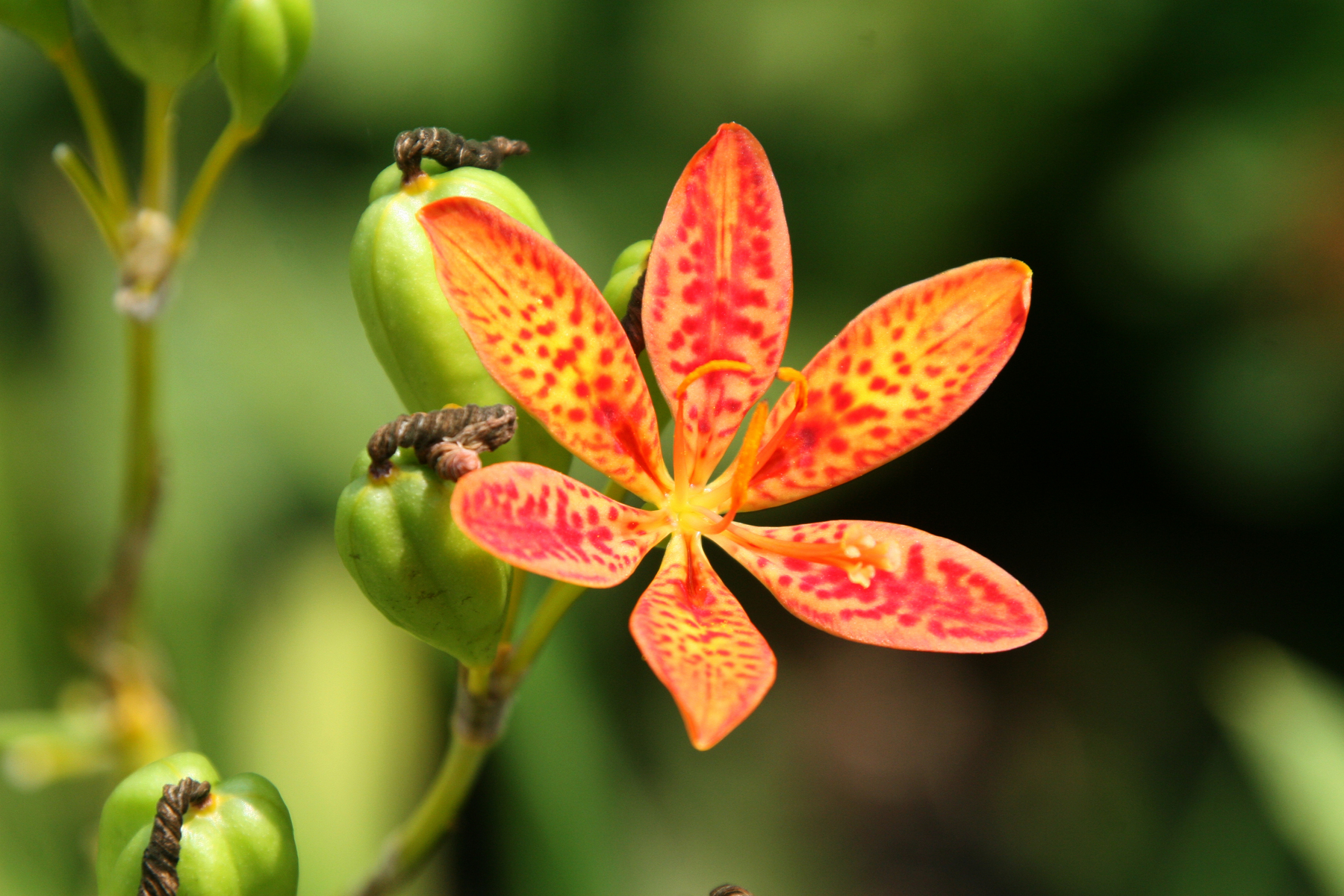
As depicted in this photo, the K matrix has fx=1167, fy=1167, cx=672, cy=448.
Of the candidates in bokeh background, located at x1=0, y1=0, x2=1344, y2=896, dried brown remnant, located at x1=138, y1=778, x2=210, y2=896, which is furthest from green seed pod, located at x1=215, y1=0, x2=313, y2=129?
bokeh background, located at x1=0, y1=0, x2=1344, y2=896

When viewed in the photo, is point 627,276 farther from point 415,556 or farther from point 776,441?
point 415,556

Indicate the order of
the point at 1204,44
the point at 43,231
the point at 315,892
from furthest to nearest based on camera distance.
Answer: the point at 1204,44
the point at 43,231
the point at 315,892

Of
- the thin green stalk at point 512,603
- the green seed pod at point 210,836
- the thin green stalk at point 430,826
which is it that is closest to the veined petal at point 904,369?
the thin green stalk at point 512,603

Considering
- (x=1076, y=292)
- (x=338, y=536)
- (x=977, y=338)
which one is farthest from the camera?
(x=1076, y=292)

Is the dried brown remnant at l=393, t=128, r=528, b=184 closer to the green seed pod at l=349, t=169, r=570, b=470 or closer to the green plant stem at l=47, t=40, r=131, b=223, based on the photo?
the green seed pod at l=349, t=169, r=570, b=470

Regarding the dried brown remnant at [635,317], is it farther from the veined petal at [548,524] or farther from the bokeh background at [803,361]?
the bokeh background at [803,361]

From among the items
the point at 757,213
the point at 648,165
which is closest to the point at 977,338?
the point at 757,213

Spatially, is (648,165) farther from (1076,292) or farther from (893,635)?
(893,635)

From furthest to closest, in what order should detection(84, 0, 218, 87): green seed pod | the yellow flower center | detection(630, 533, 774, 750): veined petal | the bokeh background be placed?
the bokeh background, detection(84, 0, 218, 87): green seed pod, the yellow flower center, detection(630, 533, 774, 750): veined petal
